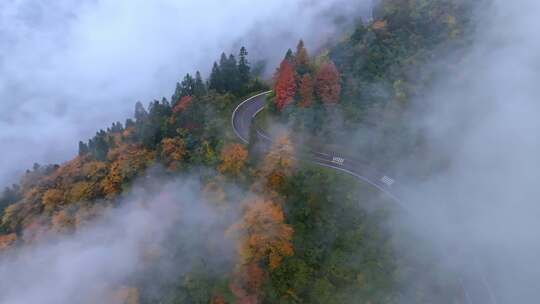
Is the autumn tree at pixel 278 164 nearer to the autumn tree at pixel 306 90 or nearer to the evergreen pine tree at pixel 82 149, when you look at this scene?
the autumn tree at pixel 306 90

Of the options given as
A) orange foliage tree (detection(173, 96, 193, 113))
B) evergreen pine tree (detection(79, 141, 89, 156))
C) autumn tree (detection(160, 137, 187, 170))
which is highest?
orange foliage tree (detection(173, 96, 193, 113))

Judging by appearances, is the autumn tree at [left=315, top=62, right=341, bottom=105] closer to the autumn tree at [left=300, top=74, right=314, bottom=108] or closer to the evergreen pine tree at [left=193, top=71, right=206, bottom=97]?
the autumn tree at [left=300, top=74, right=314, bottom=108]

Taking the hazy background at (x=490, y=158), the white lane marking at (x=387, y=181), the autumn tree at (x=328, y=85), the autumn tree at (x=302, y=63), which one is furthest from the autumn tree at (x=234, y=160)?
the hazy background at (x=490, y=158)

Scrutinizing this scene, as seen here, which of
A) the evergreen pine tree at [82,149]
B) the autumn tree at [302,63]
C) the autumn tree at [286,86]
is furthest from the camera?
the evergreen pine tree at [82,149]

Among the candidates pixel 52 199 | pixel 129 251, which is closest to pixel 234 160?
pixel 129 251

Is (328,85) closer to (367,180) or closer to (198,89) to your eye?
(367,180)

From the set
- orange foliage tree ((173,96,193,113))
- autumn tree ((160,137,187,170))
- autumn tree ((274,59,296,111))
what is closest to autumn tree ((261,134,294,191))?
autumn tree ((274,59,296,111))

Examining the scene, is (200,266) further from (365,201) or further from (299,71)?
(299,71)
